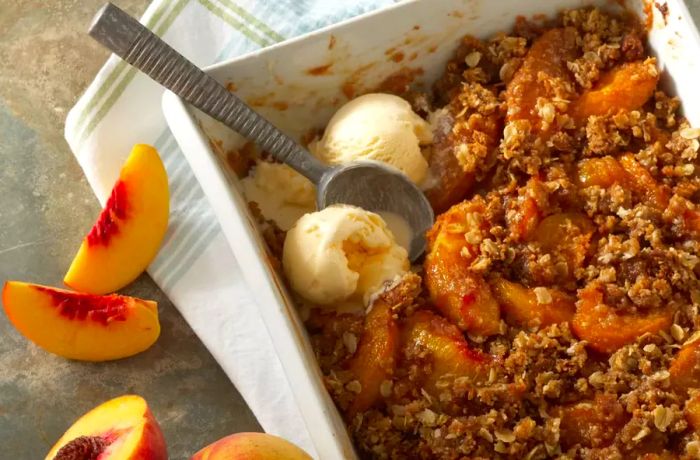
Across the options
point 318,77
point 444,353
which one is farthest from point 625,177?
point 318,77

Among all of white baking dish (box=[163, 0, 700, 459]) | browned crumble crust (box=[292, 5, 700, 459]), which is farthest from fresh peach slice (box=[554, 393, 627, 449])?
white baking dish (box=[163, 0, 700, 459])

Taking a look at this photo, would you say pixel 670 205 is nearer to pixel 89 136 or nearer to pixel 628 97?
pixel 628 97

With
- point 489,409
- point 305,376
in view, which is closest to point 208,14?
point 305,376

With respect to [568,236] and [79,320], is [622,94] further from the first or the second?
[79,320]

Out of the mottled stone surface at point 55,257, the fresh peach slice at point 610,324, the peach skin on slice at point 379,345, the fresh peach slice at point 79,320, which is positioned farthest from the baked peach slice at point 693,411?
the fresh peach slice at point 79,320

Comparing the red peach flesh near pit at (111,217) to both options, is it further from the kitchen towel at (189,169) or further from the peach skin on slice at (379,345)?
the peach skin on slice at (379,345)

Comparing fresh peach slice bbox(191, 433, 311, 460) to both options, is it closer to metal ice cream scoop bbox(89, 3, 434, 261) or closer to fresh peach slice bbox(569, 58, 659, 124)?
metal ice cream scoop bbox(89, 3, 434, 261)

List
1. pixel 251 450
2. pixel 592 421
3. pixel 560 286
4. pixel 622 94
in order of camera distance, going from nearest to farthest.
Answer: pixel 251 450, pixel 592 421, pixel 560 286, pixel 622 94
